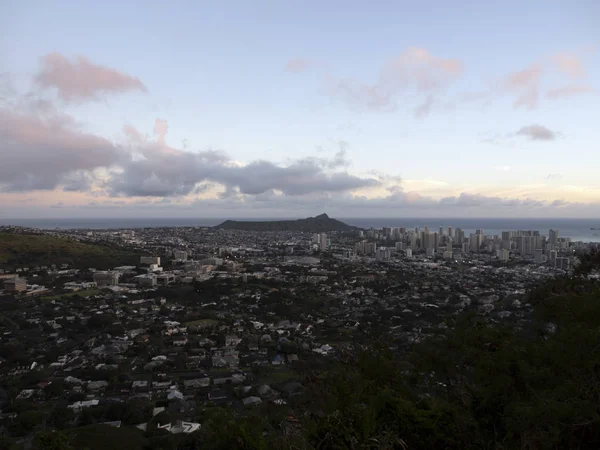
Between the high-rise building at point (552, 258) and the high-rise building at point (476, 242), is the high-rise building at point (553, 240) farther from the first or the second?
the high-rise building at point (552, 258)

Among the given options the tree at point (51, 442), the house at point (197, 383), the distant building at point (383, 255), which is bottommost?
the house at point (197, 383)

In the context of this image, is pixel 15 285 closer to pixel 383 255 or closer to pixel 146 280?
pixel 146 280

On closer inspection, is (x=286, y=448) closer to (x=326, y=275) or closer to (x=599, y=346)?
(x=599, y=346)

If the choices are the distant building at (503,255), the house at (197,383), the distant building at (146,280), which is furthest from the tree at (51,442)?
the distant building at (503,255)

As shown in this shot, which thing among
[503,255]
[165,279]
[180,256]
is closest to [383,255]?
[503,255]

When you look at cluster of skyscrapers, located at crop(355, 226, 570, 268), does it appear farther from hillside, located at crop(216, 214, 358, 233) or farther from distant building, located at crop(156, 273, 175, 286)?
hillside, located at crop(216, 214, 358, 233)
